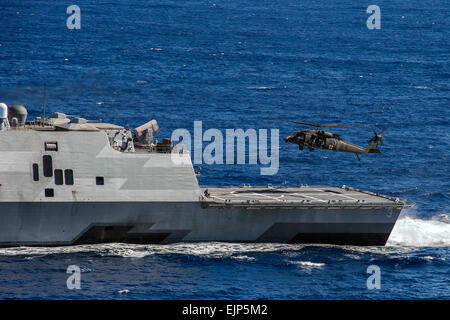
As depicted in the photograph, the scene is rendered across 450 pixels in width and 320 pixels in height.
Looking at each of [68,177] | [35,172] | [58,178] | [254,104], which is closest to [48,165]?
[35,172]

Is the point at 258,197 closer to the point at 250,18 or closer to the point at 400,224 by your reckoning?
the point at 400,224

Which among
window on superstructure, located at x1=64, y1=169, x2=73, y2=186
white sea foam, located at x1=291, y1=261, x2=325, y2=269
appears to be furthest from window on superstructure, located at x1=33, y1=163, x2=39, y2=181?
white sea foam, located at x1=291, y1=261, x2=325, y2=269

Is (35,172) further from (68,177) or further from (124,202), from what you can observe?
(124,202)

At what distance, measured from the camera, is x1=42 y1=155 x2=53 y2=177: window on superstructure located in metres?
51.1

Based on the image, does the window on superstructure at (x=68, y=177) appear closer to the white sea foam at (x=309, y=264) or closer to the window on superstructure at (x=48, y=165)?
the window on superstructure at (x=48, y=165)

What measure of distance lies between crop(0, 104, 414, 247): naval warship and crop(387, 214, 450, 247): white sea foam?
9.66 ft

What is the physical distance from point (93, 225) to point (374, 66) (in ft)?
282

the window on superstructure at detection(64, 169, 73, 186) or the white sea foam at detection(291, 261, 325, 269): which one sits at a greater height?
the window on superstructure at detection(64, 169, 73, 186)

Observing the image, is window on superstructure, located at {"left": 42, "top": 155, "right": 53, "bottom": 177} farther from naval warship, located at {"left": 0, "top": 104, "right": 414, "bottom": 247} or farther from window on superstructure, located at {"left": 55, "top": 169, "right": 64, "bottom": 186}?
window on superstructure, located at {"left": 55, "top": 169, "right": 64, "bottom": 186}

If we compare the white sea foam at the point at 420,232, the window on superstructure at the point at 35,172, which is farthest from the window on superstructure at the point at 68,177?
the white sea foam at the point at 420,232

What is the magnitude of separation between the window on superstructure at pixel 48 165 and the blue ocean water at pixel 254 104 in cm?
480

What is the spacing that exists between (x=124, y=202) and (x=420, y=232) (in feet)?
69.8

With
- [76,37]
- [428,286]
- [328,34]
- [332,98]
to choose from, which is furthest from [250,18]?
[428,286]

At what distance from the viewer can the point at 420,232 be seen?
58438 millimetres
